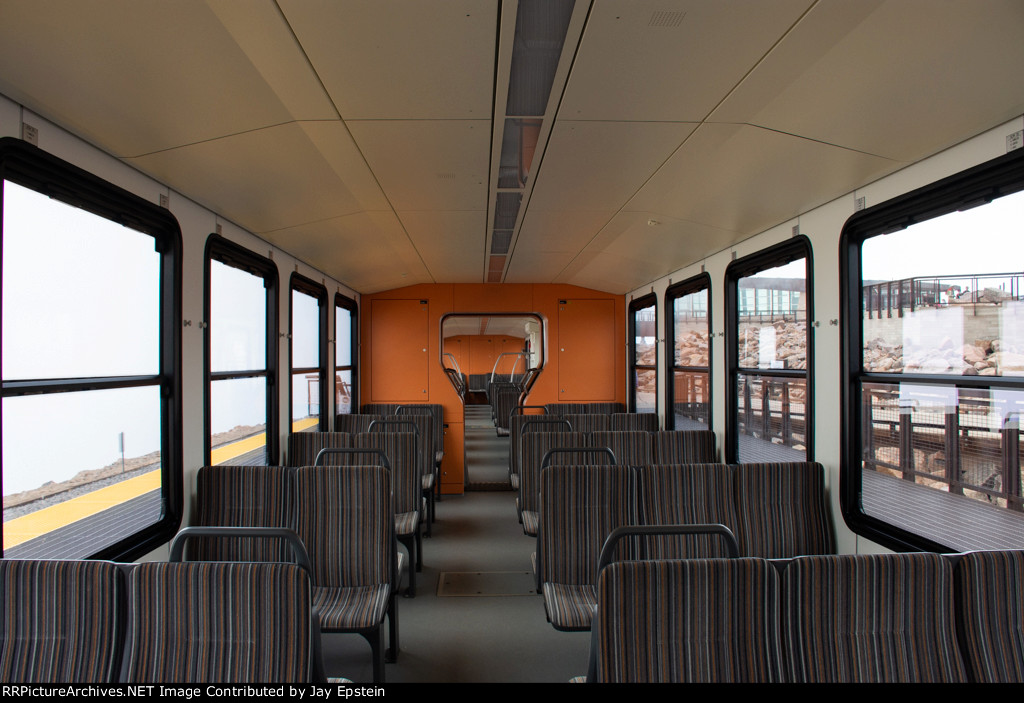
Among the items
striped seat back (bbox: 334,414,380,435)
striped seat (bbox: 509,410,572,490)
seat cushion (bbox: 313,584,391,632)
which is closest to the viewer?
seat cushion (bbox: 313,584,391,632)

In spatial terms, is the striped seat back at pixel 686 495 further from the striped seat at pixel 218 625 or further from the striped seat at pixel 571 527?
the striped seat at pixel 218 625

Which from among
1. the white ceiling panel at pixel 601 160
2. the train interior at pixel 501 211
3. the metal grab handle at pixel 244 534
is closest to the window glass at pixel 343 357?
the train interior at pixel 501 211

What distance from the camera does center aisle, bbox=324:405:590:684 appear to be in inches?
112

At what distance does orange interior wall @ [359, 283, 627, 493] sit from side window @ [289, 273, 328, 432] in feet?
4.25

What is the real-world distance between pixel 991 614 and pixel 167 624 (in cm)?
232

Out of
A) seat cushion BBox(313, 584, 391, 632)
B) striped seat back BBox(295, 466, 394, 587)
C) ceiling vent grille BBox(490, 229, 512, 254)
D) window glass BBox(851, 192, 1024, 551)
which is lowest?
seat cushion BBox(313, 584, 391, 632)

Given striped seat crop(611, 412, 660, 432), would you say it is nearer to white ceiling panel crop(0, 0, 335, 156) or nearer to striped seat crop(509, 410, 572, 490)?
striped seat crop(509, 410, 572, 490)

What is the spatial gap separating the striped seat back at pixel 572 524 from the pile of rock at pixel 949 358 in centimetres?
155

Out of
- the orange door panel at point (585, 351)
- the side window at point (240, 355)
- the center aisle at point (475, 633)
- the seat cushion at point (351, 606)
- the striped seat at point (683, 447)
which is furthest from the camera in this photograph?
the orange door panel at point (585, 351)

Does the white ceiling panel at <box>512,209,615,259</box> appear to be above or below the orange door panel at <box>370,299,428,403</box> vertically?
above

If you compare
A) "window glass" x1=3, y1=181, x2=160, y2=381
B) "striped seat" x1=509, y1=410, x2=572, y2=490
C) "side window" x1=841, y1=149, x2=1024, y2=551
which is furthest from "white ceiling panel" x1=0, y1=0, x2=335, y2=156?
"striped seat" x1=509, y1=410, x2=572, y2=490

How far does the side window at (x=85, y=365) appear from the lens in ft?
6.22

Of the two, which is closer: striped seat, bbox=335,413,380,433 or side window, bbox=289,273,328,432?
side window, bbox=289,273,328,432

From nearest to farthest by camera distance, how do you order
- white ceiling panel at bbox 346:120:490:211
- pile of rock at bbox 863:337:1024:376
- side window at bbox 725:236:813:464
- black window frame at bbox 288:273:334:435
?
pile of rock at bbox 863:337:1024:376
white ceiling panel at bbox 346:120:490:211
side window at bbox 725:236:813:464
black window frame at bbox 288:273:334:435
